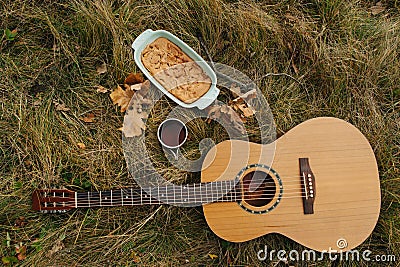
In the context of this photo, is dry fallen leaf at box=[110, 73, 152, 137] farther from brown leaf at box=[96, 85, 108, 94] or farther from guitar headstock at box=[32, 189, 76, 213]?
guitar headstock at box=[32, 189, 76, 213]

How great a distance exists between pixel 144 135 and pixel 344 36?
4.17 ft

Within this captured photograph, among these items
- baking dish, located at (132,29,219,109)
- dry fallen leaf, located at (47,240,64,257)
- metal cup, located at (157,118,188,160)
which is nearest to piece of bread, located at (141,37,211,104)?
baking dish, located at (132,29,219,109)

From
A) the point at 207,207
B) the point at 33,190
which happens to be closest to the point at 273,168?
the point at 207,207

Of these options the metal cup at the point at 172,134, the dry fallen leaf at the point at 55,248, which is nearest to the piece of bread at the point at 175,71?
the metal cup at the point at 172,134

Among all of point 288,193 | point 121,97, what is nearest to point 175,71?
point 121,97

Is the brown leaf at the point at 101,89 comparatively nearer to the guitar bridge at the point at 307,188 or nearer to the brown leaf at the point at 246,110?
the brown leaf at the point at 246,110

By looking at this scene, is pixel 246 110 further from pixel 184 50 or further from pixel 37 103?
pixel 37 103

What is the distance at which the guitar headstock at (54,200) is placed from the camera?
215 cm

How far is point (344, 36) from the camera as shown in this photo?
245cm

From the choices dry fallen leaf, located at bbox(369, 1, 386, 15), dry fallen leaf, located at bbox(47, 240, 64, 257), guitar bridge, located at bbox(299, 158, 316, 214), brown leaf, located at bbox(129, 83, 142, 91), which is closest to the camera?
guitar bridge, located at bbox(299, 158, 316, 214)

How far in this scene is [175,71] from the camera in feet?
7.64

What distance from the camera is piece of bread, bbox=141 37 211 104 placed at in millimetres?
2322

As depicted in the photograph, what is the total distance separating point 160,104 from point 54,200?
2.45 ft

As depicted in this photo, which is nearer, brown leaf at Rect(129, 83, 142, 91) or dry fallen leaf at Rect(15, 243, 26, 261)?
dry fallen leaf at Rect(15, 243, 26, 261)
